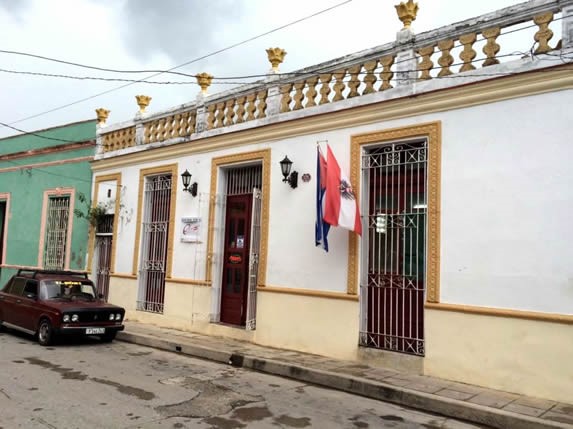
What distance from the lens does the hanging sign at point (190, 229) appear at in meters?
10.9

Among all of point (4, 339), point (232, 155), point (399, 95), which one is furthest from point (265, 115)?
point (4, 339)

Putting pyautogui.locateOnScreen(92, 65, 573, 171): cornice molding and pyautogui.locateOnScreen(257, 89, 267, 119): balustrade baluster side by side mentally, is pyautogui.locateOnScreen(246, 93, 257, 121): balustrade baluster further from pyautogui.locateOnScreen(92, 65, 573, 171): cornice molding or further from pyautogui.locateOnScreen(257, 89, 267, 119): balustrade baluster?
pyautogui.locateOnScreen(92, 65, 573, 171): cornice molding

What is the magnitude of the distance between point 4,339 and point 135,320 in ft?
9.62

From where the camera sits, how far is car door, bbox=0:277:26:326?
10398 mm

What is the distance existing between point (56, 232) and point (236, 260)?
7390 mm

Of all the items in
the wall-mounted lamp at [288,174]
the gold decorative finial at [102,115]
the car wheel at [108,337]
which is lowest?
the car wheel at [108,337]

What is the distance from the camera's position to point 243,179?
10.7 metres

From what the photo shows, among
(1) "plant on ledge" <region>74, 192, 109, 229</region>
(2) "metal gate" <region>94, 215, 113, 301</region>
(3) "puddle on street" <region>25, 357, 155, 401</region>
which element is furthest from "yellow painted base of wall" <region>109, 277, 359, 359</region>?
(1) "plant on ledge" <region>74, 192, 109, 229</region>

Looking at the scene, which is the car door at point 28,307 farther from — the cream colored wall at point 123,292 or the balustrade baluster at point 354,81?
the balustrade baluster at point 354,81

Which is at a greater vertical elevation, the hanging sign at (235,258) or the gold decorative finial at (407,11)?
the gold decorative finial at (407,11)

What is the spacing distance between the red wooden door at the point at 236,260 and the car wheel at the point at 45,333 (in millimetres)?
3269

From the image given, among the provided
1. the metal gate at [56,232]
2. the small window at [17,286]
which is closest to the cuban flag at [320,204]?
the small window at [17,286]

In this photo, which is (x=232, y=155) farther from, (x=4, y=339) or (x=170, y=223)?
(x=4, y=339)

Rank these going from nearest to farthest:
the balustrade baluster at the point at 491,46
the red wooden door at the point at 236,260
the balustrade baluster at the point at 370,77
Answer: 1. the balustrade baluster at the point at 491,46
2. the balustrade baluster at the point at 370,77
3. the red wooden door at the point at 236,260
